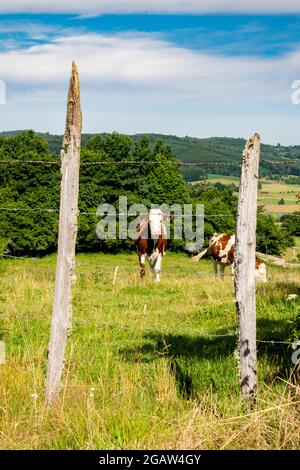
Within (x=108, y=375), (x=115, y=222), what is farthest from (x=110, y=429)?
(x=115, y=222)

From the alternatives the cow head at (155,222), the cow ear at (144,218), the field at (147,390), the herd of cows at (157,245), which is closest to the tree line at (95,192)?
the herd of cows at (157,245)

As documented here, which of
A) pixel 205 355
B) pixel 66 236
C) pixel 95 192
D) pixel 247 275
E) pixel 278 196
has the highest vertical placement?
pixel 66 236

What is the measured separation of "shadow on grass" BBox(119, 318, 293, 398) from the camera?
5.66m

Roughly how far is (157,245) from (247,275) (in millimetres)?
12941

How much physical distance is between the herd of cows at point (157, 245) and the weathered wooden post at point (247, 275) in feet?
38.1

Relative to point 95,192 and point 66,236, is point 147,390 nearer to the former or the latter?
point 66,236

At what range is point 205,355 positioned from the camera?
6.65 meters

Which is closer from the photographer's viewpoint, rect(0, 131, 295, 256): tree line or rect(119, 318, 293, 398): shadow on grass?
rect(119, 318, 293, 398): shadow on grass

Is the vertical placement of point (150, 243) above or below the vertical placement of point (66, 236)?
below

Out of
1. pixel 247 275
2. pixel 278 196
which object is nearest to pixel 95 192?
pixel 278 196

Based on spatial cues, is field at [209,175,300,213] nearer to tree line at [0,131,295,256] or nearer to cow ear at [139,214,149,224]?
tree line at [0,131,295,256]

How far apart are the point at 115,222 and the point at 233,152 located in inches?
3623

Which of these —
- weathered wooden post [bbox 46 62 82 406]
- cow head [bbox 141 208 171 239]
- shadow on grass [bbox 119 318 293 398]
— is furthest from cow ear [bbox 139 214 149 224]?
weathered wooden post [bbox 46 62 82 406]

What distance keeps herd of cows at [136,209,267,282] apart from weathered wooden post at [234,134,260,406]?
38.1 feet
